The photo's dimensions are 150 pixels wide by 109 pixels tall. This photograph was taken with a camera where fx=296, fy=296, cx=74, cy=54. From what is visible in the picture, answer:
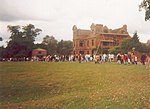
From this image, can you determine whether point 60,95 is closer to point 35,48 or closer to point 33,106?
point 33,106

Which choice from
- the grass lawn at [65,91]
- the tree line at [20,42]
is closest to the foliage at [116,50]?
the grass lawn at [65,91]

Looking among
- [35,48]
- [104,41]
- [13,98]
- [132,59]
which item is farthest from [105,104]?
[104,41]

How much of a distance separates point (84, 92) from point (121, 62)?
751 inches

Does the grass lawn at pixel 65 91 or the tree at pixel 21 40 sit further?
the tree at pixel 21 40

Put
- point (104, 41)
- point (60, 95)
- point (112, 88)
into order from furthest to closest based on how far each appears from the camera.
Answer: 1. point (104, 41)
2. point (112, 88)
3. point (60, 95)

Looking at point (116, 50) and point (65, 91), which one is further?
point (116, 50)

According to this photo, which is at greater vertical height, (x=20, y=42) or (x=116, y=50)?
(x=116, y=50)

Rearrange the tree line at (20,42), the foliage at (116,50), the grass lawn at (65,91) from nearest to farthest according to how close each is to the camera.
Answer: the grass lawn at (65,91) → the tree line at (20,42) → the foliage at (116,50)

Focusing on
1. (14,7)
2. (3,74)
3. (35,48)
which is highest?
(14,7)

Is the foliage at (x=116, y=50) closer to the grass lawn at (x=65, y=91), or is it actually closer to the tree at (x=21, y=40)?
the grass lawn at (x=65, y=91)

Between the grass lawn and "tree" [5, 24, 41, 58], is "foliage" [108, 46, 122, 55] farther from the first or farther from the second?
"tree" [5, 24, 41, 58]

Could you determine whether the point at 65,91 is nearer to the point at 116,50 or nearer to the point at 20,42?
the point at 20,42

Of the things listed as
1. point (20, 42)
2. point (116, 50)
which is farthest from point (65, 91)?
point (116, 50)

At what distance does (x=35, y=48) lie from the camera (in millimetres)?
13477
